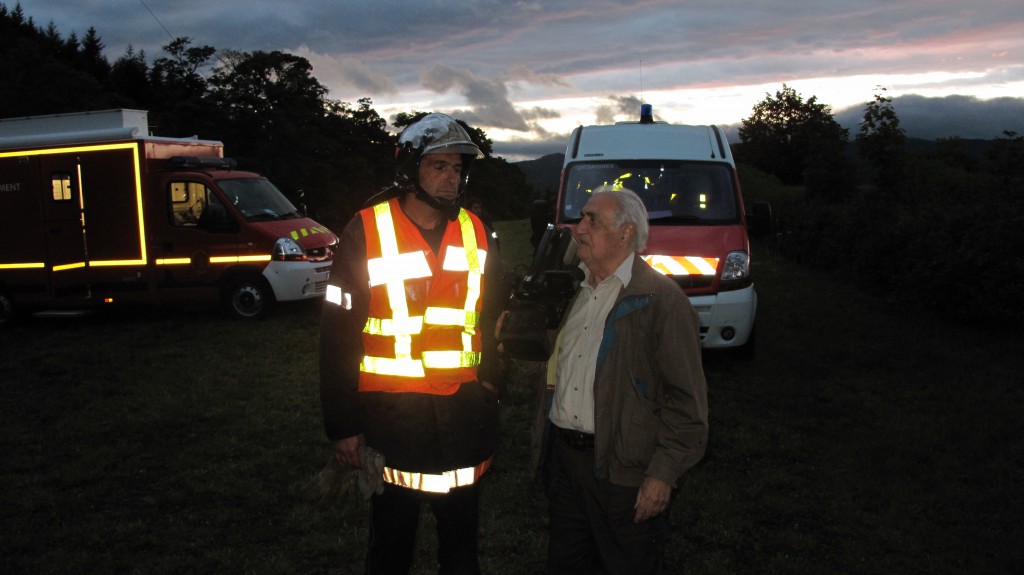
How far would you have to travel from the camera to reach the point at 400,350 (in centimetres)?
298

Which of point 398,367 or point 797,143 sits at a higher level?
point 797,143

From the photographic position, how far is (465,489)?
309 cm

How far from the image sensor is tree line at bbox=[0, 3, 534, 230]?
33.2 metres

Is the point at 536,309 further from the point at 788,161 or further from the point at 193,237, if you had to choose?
the point at 788,161

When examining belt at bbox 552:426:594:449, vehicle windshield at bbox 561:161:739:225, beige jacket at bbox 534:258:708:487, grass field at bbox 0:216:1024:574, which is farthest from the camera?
vehicle windshield at bbox 561:161:739:225

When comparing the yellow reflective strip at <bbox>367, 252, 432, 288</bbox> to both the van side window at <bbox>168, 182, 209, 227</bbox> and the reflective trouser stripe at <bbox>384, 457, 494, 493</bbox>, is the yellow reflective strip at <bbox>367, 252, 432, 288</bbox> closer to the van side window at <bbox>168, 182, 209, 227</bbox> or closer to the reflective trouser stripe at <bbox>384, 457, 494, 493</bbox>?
the reflective trouser stripe at <bbox>384, 457, 494, 493</bbox>

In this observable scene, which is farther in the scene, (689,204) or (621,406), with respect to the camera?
(689,204)

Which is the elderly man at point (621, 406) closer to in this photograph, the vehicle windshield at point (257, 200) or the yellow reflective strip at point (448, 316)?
the yellow reflective strip at point (448, 316)

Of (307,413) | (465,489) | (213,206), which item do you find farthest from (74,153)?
(465,489)

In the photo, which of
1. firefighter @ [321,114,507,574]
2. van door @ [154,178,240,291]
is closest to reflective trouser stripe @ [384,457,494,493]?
firefighter @ [321,114,507,574]

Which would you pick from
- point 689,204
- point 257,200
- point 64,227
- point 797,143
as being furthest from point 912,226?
point 797,143

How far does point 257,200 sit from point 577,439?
36.4 feet

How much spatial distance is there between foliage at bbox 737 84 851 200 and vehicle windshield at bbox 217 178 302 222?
58.7ft

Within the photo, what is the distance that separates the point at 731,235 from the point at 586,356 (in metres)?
5.90
